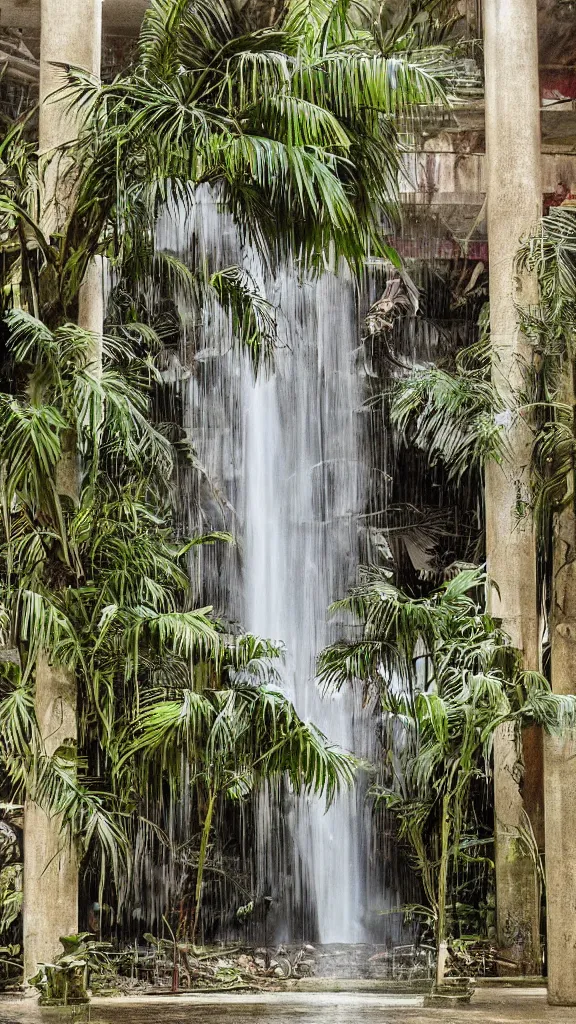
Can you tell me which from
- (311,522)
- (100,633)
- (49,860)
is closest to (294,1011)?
(49,860)

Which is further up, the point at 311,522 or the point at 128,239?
the point at 128,239

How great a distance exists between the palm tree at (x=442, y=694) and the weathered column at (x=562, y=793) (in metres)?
0.28

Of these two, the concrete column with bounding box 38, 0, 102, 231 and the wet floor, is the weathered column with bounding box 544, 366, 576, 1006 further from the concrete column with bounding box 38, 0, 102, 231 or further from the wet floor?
the concrete column with bounding box 38, 0, 102, 231

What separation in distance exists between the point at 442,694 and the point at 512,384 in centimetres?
201

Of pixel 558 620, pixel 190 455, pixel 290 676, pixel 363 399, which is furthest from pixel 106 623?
pixel 363 399

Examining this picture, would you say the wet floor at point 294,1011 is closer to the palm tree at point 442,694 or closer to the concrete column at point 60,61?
the palm tree at point 442,694

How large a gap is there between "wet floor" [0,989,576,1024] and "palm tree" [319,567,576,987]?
1.37 feet

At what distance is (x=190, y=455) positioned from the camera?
26.7ft

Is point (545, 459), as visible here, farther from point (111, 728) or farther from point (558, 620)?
point (111, 728)

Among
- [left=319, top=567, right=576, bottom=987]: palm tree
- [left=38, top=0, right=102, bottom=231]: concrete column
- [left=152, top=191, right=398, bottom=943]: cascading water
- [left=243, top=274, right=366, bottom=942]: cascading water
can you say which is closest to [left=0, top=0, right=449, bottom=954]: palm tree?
[left=38, top=0, right=102, bottom=231]: concrete column

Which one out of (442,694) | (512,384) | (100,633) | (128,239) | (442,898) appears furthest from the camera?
(512,384)

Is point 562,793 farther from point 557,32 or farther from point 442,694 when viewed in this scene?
point 557,32

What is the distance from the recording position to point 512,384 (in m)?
6.95

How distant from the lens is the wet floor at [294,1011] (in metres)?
4.93
